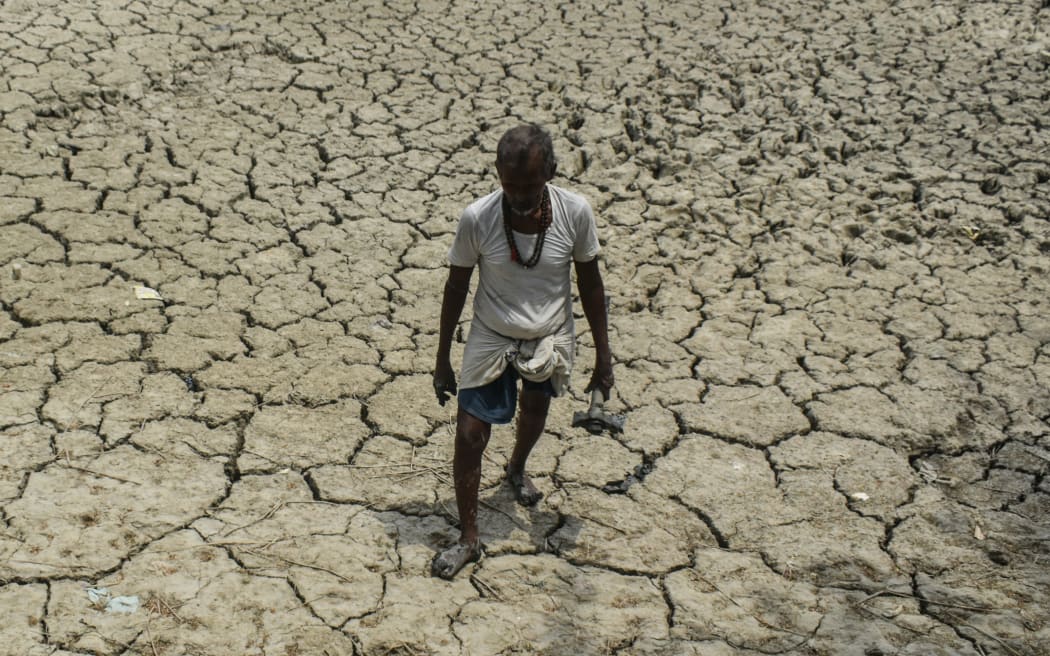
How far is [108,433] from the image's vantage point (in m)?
3.47

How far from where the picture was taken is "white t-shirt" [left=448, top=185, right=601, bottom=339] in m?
2.70

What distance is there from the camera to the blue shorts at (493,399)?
9.48 ft

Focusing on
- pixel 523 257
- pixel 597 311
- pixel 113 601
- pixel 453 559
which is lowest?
pixel 113 601

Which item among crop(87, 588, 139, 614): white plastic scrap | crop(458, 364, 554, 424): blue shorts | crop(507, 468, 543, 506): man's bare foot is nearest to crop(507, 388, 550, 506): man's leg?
crop(507, 468, 543, 506): man's bare foot

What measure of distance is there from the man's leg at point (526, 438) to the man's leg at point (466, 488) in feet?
0.53

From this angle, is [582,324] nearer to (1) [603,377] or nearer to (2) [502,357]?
(1) [603,377]

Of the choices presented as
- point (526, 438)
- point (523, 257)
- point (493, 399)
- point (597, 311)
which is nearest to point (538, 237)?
point (523, 257)

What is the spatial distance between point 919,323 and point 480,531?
2.20 meters

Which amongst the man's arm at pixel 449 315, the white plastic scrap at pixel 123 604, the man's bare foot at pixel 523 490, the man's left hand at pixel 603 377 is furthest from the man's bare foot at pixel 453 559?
the white plastic scrap at pixel 123 604

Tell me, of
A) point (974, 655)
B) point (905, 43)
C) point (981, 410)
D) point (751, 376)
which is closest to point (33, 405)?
point (751, 376)

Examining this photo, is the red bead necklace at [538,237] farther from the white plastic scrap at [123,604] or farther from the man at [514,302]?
the white plastic scrap at [123,604]

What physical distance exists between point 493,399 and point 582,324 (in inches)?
58.7

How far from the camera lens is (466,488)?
9.74 ft

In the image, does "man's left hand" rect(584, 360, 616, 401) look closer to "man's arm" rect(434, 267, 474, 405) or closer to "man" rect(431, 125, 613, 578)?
"man" rect(431, 125, 613, 578)
